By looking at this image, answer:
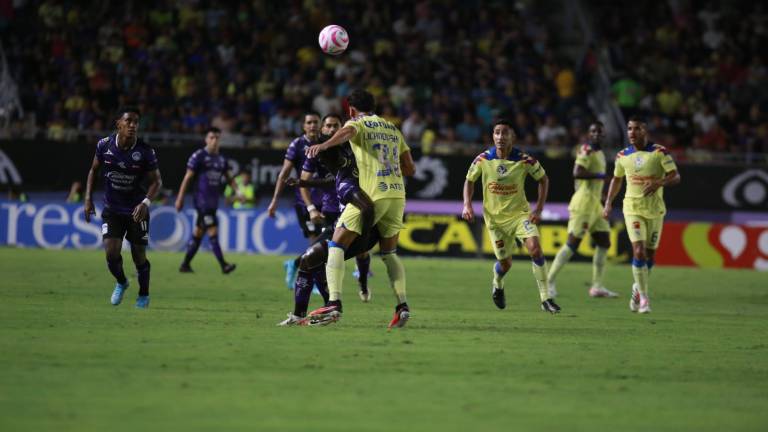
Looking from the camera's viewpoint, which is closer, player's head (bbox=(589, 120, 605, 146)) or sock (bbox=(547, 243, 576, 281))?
sock (bbox=(547, 243, 576, 281))

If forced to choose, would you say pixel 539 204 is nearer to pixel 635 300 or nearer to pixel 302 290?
pixel 635 300

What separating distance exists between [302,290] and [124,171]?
2.88 meters

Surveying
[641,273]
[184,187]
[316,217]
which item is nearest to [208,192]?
[184,187]

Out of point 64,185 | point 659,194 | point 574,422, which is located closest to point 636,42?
point 64,185

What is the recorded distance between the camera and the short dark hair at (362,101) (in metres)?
11.8

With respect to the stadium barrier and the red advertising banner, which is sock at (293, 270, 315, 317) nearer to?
the stadium barrier

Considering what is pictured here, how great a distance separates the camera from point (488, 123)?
30.1 m

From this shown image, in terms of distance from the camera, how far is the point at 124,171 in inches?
542

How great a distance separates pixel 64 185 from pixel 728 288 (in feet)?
53.9

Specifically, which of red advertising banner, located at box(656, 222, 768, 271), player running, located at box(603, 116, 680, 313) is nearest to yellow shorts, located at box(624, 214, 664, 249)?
player running, located at box(603, 116, 680, 313)

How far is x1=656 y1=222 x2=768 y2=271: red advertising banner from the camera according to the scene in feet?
90.3

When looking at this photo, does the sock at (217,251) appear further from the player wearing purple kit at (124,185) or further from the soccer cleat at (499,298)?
the soccer cleat at (499,298)

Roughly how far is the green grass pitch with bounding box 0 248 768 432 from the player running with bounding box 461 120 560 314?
20.7 inches

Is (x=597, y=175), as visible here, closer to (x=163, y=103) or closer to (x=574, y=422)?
(x=574, y=422)
